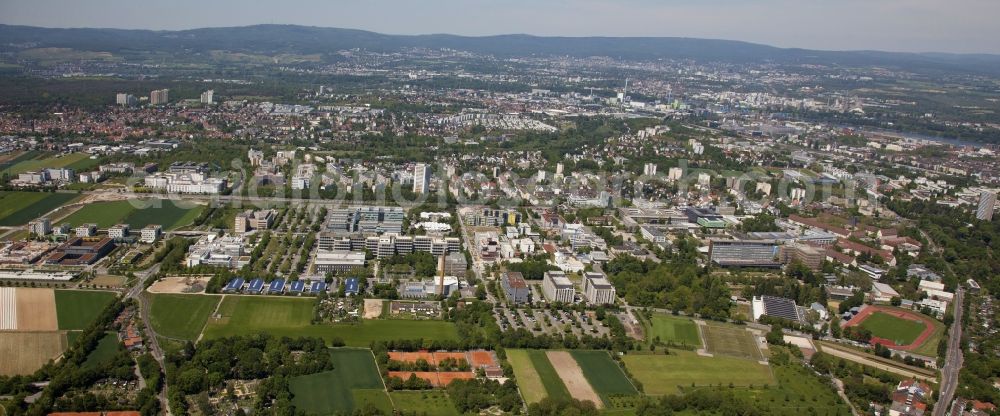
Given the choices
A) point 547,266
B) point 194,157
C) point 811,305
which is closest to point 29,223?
point 194,157

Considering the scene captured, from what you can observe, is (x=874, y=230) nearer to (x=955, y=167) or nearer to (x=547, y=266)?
(x=547, y=266)

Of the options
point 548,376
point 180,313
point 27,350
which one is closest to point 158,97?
point 180,313

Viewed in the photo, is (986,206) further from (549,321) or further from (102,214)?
(102,214)

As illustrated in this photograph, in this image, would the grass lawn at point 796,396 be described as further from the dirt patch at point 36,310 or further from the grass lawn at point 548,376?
the dirt patch at point 36,310

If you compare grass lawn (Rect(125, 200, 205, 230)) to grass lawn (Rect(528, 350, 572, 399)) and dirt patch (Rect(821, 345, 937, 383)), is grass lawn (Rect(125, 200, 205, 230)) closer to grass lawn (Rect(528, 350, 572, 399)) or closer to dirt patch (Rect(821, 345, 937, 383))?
grass lawn (Rect(528, 350, 572, 399))

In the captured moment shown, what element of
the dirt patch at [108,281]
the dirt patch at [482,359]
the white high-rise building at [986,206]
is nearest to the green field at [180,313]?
the dirt patch at [108,281]

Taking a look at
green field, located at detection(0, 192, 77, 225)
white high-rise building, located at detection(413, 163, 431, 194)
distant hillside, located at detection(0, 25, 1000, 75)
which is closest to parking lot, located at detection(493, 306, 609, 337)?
white high-rise building, located at detection(413, 163, 431, 194)
